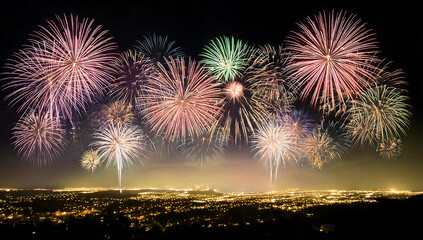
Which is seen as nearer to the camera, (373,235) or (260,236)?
(373,235)

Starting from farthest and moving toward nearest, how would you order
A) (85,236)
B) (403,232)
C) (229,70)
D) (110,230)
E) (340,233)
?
Result: (229,70) < (110,230) < (85,236) < (340,233) < (403,232)

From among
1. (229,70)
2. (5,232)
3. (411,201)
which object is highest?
(229,70)

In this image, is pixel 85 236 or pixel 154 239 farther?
pixel 85 236

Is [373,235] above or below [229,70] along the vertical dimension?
below

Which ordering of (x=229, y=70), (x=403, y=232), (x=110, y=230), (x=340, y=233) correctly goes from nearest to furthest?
(x=403, y=232) → (x=340, y=233) → (x=110, y=230) → (x=229, y=70)

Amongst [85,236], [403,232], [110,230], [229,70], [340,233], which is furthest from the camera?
[229,70]

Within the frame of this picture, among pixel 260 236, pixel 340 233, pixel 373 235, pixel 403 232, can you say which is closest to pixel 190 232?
pixel 260 236

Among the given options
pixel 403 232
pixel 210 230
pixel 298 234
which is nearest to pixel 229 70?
pixel 210 230

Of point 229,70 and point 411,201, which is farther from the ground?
point 229,70

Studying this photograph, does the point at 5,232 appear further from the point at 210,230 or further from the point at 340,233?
the point at 340,233

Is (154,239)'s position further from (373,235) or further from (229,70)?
(229,70)
